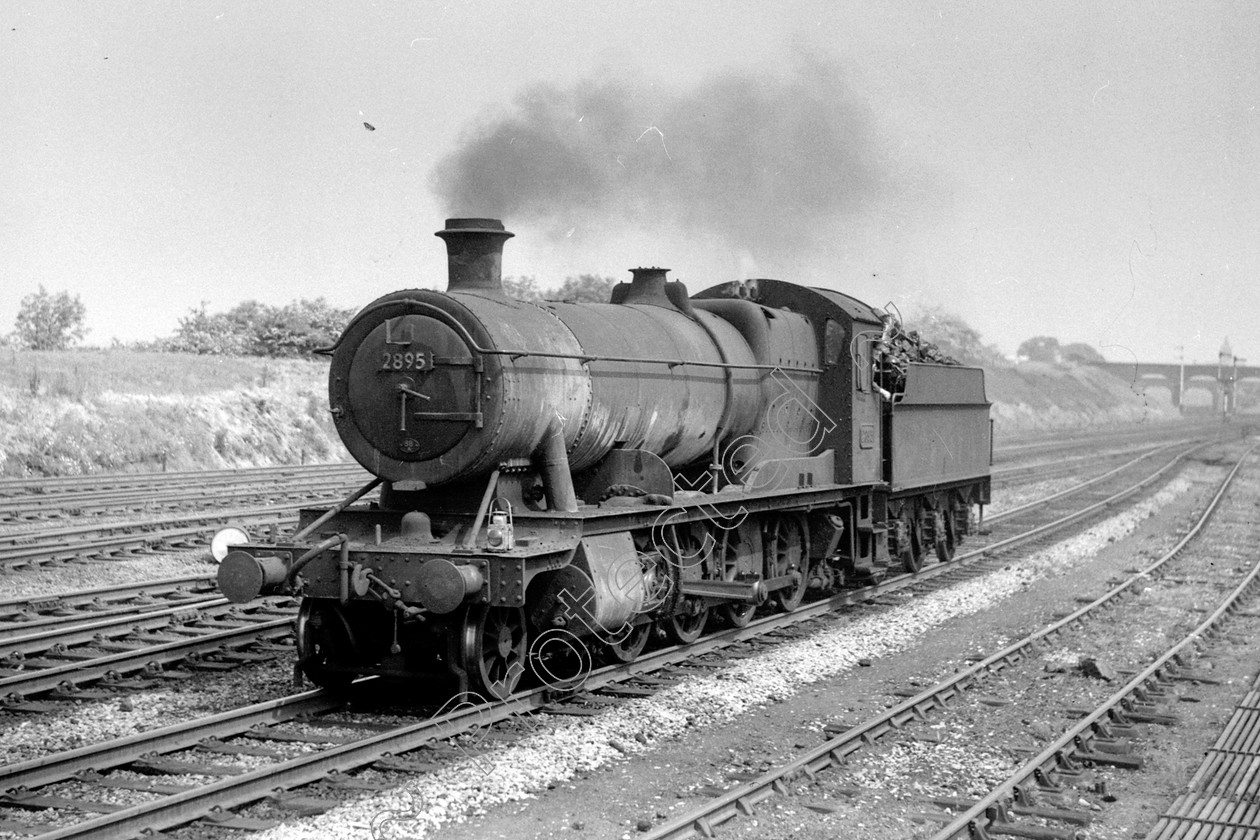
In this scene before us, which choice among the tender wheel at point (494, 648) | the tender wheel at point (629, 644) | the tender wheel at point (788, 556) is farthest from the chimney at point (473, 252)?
the tender wheel at point (788, 556)

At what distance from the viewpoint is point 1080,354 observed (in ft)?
273

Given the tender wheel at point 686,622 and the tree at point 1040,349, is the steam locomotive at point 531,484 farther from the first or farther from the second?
the tree at point 1040,349

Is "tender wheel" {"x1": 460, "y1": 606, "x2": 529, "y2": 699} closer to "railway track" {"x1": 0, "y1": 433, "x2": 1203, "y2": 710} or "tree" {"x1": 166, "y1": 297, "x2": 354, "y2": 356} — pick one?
"railway track" {"x1": 0, "y1": 433, "x2": 1203, "y2": 710}

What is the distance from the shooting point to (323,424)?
105ft

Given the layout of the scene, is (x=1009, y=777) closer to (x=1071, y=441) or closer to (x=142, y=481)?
(x=142, y=481)

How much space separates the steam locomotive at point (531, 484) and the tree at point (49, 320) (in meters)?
39.0

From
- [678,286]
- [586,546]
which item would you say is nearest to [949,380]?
[678,286]

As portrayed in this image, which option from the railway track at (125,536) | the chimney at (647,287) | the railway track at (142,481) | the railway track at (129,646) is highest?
→ the chimney at (647,287)

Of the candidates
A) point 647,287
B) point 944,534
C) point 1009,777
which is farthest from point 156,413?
point 1009,777

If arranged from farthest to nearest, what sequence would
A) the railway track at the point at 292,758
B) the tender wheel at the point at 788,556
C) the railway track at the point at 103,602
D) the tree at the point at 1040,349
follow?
the tree at the point at 1040,349
the tender wheel at the point at 788,556
the railway track at the point at 103,602
the railway track at the point at 292,758

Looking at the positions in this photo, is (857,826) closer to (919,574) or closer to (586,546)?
(586,546)

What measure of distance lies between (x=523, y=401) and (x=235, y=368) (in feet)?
91.5

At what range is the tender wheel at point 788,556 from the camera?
11805 mm

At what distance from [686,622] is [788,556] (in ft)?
6.07
